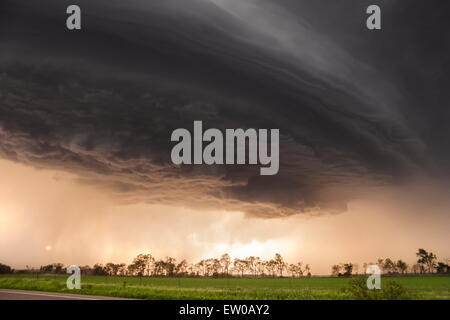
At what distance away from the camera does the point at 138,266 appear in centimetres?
14600

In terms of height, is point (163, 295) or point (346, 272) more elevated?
point (163, 295)
